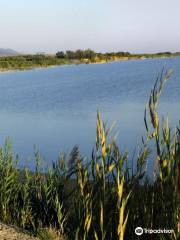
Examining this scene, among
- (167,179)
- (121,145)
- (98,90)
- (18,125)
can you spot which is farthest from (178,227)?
(98,90)

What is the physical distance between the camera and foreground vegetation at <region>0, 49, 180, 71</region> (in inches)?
2369

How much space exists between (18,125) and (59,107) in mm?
4428

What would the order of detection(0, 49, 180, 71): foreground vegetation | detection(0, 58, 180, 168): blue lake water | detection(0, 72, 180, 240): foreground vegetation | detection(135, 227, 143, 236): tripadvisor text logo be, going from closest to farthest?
detection(0, 72, 180, 240): foreground vegetation
detection(135, 227, 143, 236): tripadvisor text logo
detection(0, 58, 180, 168): blue lake water
detection(0, 49, 180, 71): foreground vegetation

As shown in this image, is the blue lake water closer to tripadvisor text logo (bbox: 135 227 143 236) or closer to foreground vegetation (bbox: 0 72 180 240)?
foreground vegetation (bbox: 0 72 180 240)

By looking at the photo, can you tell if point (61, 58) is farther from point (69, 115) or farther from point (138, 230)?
point (138, 230)

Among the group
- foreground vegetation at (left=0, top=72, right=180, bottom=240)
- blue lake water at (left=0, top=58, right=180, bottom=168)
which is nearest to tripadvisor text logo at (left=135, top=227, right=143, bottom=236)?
foreground vegetation at (left=0, top=72, right=180, bottom=240)

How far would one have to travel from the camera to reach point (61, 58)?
7394cm

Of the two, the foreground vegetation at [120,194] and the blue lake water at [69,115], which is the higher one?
the foreground vegetation at [120,194]

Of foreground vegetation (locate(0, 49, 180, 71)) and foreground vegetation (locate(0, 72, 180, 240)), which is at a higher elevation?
foreground vegetation (locate(0, 72, 180, 240))

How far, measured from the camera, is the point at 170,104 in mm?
18172

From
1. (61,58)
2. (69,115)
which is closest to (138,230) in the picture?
(69,115)

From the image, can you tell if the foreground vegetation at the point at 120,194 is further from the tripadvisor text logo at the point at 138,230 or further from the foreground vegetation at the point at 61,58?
the foreground vegetation at the point at 61,58

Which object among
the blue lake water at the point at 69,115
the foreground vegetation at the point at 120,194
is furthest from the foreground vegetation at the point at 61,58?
the foreground vegetation at the point at 120,194

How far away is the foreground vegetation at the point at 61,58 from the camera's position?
6018cm
